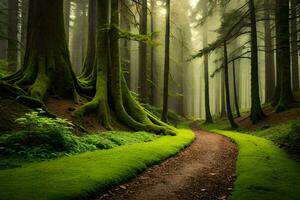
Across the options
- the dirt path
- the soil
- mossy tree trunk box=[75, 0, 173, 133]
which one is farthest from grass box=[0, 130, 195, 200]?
the soil

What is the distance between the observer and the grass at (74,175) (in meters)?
6.24

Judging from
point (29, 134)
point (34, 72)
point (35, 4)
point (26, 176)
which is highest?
point (35, 4)

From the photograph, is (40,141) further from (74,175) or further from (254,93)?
(254,93)

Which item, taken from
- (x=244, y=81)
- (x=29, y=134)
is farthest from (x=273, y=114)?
(x=244, y=81)

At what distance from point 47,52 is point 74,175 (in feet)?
30.8

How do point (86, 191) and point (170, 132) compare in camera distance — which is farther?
point (170, 132)

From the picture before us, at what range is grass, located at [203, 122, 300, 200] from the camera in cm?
692

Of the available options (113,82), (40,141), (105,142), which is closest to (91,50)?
(113,82)

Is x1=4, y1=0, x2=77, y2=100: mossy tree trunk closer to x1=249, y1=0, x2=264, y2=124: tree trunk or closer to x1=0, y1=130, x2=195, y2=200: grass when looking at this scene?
x1=0, y1=130, x2=195, y2=200: grass

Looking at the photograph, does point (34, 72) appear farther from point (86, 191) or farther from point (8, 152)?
point (86, 191)

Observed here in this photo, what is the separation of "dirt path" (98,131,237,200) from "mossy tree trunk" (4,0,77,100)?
23.3 feet

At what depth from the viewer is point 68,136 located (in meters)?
10.7

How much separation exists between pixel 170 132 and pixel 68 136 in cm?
831

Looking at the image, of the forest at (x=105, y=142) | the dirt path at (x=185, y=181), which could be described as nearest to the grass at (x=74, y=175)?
the forest at (x=105, y=142)
